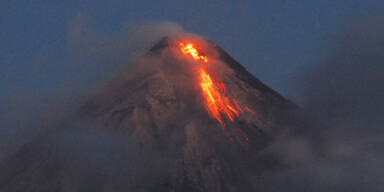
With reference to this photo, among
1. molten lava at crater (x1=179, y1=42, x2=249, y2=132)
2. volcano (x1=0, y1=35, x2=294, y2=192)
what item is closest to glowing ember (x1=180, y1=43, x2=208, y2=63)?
volcano (x1=0, y1=35, x2=294, y2=192)

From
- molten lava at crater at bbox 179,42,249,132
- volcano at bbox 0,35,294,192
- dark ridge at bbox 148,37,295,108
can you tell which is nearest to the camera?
volcano at bbox 0,35,294,192

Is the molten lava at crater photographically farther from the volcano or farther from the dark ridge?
the dark ridge

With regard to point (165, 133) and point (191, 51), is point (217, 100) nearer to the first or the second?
point (165, 133)

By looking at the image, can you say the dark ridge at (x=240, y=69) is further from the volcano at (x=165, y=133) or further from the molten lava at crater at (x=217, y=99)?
Result: the molten lava at crater at (x=217, y=99)

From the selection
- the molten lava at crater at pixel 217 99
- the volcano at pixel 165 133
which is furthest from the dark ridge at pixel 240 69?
the molten lava at crater at pixel 217 99

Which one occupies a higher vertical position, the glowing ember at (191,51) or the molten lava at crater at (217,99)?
the glowing ember at (191,51)

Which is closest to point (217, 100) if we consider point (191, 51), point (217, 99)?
point (217, 99)
